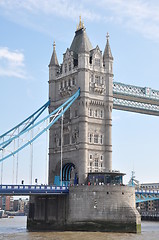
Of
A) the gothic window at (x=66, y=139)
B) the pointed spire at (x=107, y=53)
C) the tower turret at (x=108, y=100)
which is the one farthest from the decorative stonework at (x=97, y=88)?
the gothic window at (x=66, y=139)

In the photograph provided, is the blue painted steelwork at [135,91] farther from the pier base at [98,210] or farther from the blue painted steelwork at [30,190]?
the blue painted steelwork at [30,190]

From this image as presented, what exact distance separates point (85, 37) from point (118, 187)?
31.1 m

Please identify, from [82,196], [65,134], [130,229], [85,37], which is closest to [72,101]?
[65,134]

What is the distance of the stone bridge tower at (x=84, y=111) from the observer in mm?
80375

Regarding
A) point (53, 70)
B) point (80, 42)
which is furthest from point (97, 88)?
point (53, 70)

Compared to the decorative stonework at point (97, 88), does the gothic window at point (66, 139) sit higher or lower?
lower

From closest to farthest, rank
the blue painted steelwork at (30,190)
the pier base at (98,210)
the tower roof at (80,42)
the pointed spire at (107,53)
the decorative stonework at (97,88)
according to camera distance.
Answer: the blue painted steelwork at (30,190), the pier base at (98,210), the decorative stonework at (97,88), the tower roof at (80,42), the pointed spire at (107,53)

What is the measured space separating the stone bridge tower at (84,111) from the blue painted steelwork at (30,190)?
8.10m

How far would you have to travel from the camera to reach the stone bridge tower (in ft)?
264

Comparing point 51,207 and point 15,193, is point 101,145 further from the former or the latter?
point 15,193

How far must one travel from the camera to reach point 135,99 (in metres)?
92.5

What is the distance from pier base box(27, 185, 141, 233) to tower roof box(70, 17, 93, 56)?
2746 cm

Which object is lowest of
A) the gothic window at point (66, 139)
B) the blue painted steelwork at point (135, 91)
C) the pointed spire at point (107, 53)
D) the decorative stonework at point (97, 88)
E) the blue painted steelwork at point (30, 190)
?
the blue painted steelwork at point (30, 190)

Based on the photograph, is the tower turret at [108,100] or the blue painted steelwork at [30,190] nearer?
the blue painted steelwork at [30,190]
